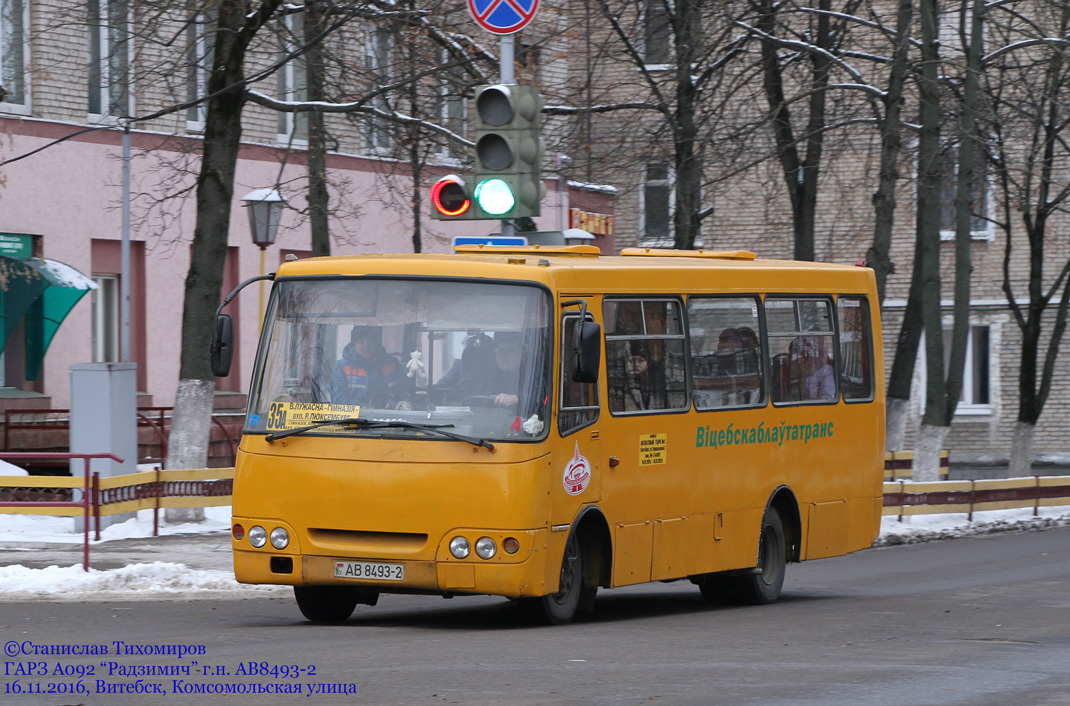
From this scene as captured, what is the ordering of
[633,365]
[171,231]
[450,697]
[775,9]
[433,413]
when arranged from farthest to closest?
[171,231] → [775,9] → [633,365] → [433,413] → [450,697]

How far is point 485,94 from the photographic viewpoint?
13023mm

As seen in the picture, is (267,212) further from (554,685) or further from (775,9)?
(554,685)

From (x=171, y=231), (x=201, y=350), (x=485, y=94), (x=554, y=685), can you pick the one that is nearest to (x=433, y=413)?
(x=554, y=685)

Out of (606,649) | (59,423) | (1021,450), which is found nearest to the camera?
(606,649)

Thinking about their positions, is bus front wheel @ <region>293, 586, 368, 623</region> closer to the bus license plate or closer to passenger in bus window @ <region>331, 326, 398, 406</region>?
the bus license plate

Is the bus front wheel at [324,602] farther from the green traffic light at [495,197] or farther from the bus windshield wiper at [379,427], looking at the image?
the green traffic light at [495,197]

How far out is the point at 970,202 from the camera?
2475cm

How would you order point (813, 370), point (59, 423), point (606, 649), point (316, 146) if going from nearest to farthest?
point (606, 649)
point (813, 370)
point (316, 146)
point (59, 423)

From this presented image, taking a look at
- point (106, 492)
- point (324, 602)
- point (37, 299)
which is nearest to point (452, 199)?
point (324, 602)

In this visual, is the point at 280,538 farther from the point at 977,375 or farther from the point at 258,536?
the point at 977,375

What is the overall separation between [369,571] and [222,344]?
1782 mm

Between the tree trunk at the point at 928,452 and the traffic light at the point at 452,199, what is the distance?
12574 millimetres

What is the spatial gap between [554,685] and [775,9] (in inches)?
621

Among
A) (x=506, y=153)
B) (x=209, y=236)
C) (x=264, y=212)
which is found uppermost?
(x=264, y=212)
